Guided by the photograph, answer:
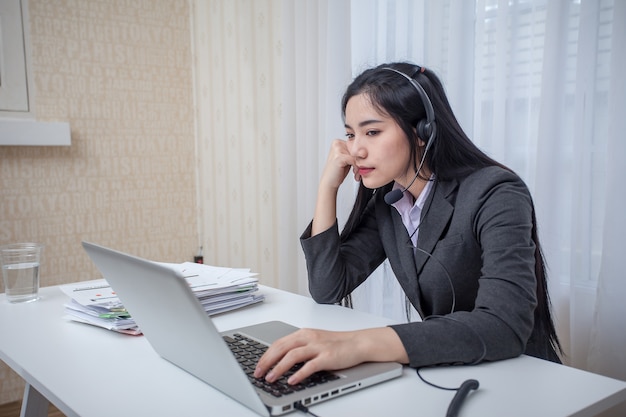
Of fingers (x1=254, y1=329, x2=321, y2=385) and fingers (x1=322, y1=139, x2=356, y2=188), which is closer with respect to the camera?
fingers (x1=254, y1=329, x2=321, y2=385)

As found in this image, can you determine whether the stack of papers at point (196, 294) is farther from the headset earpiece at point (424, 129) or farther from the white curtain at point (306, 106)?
the white curtain at point (306, 106)

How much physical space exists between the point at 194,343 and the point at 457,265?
623 millimetres

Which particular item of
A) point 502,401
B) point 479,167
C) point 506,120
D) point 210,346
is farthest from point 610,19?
point 210,346

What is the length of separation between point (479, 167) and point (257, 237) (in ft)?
5.23

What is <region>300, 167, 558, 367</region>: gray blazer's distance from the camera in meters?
0.83

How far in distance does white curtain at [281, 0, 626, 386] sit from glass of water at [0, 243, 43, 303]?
42.2 inches

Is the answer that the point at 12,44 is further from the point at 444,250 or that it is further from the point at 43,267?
the point at 444,250

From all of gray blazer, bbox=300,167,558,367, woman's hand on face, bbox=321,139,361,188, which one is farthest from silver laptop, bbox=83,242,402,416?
woman's hand on face, bbox=321,139,361,188

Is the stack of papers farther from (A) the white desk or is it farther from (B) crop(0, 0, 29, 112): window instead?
(B) crop(0, 0, 29, 112): window

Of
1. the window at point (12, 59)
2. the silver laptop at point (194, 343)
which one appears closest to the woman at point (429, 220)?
the silver laptop at point (194, 343)

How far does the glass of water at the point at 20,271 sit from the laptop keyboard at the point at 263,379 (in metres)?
0.64

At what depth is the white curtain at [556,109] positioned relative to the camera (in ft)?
4.38

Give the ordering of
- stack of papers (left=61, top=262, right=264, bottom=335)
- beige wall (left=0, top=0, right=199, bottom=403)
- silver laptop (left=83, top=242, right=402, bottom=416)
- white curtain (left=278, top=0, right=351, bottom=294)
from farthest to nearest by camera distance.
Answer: beige wall (left=0, top=0, right=199, bottom=403) < white curtain (left=278, top=0, right=351, bottom=294) < stack of papers (left=61, top=262, right=264, bottom=335) < silver laptop (left=83, top=242, right=402, bottom=416)

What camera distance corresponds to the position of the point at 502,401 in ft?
2.29
